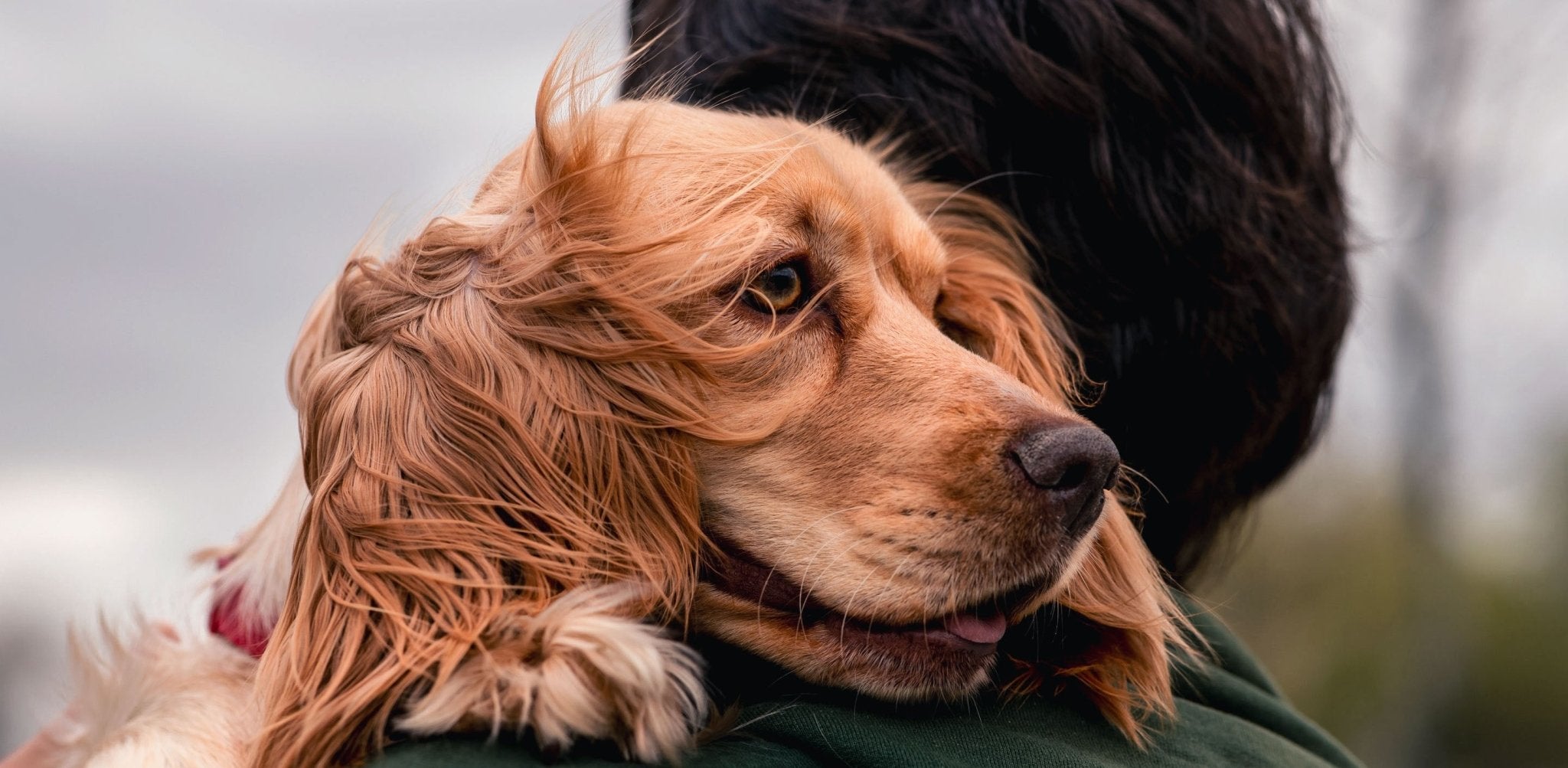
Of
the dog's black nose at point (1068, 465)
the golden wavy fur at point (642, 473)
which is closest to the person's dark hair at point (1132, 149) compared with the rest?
the golden wavy fur at point (642, 473)

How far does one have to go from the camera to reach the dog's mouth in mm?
1888

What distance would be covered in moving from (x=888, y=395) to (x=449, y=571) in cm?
74

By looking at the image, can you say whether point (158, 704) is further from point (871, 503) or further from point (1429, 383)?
point (1429, 383)

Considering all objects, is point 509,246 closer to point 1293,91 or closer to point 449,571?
point 449,571

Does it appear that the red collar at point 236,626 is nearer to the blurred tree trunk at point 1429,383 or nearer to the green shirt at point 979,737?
the green shirt at point 979,737

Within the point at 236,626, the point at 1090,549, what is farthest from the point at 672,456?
the point at 236,626

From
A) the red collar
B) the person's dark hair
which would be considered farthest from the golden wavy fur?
the person's dark hair

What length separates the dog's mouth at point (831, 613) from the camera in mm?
1888

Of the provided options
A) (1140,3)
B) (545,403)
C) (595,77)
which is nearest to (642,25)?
(595,77)

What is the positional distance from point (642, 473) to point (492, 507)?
0.22 meters

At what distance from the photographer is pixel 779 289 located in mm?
2018

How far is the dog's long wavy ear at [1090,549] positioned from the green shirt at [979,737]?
5 cm

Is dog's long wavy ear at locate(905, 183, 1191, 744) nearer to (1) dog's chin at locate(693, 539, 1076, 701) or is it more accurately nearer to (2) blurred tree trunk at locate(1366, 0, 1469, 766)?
(1) dog's chin at locate(693, 539, 1076, 701)

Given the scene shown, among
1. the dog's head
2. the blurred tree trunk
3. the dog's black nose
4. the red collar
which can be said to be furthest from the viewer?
the blurred tree trunk
